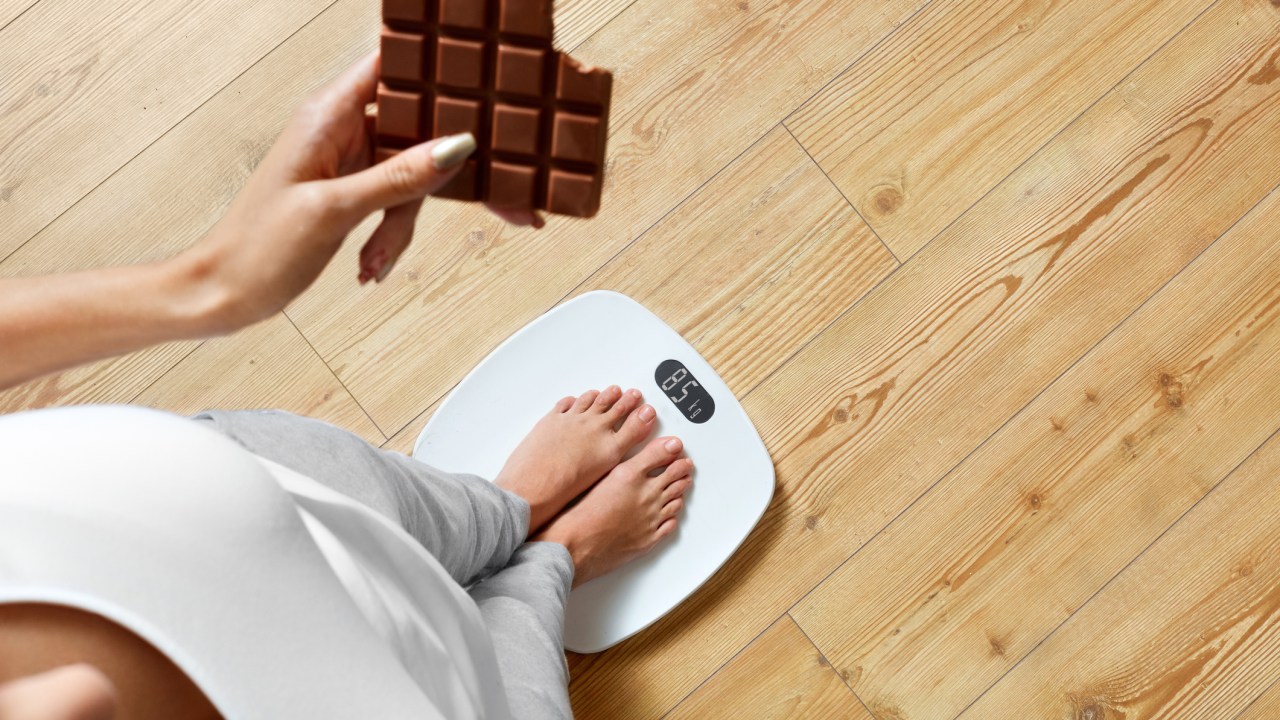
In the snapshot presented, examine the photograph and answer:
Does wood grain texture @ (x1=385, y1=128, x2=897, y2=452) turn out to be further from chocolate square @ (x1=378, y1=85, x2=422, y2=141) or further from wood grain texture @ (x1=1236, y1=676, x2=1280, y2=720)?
wood grain texture @ (x1=1236, y1=676, x2=1280, y2=720)

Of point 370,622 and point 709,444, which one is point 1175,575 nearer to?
point 709,444

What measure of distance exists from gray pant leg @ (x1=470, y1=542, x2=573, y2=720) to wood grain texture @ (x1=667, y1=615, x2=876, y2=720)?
0.78 feet

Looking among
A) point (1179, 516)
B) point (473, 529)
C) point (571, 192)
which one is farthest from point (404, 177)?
point (1179, 516)

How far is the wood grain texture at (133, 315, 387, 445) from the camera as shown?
1.11 m

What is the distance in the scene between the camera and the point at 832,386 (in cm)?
112

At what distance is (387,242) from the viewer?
72 centimetres

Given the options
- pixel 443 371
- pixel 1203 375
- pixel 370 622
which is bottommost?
pixel 1203 375

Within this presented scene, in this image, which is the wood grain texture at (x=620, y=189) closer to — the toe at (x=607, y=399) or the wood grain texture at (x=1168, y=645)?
the toe at (x=607, y=399)

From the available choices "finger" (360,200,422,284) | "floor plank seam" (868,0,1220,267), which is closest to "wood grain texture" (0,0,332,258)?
"finger" (360,200,422,284)

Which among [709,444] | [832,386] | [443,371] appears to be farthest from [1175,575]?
[443,371]

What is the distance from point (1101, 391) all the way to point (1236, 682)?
356mm

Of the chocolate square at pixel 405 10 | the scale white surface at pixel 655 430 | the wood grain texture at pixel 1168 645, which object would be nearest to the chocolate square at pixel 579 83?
the chocolate square at pixel 405 10

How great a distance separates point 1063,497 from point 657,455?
1.54ft

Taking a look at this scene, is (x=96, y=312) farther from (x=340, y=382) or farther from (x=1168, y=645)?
(x=1168, y=645)
